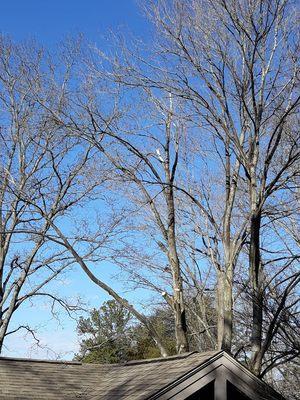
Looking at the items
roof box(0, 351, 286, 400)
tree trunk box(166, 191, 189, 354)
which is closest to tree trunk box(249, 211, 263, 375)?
tree trunk box(166, 191, 189, 354)

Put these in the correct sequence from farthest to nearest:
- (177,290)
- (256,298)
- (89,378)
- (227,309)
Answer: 1. (177,290)
2. (227,309)
3. (256,298)
4. (89,378)

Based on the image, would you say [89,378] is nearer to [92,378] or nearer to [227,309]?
[92,378]

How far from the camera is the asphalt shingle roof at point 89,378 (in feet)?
32.2

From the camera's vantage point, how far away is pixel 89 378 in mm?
13000

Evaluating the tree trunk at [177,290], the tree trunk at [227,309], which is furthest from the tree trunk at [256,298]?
the tree trunk at [177,290]

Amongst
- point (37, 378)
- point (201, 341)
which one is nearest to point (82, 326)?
point (201, 341)

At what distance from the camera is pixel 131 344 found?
38.8m

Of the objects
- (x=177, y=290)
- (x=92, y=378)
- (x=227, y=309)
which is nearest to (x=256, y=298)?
(x=227, y=309)

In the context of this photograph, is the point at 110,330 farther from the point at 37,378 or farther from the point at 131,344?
the point at 37,378

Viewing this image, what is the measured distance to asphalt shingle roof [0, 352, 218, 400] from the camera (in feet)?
32.2

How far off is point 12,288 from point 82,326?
149 inches

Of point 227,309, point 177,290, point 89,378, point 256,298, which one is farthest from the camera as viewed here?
point 177,290

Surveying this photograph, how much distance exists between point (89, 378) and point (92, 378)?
6cm

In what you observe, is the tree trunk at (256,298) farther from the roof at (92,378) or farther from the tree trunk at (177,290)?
the roof at (92,378)
